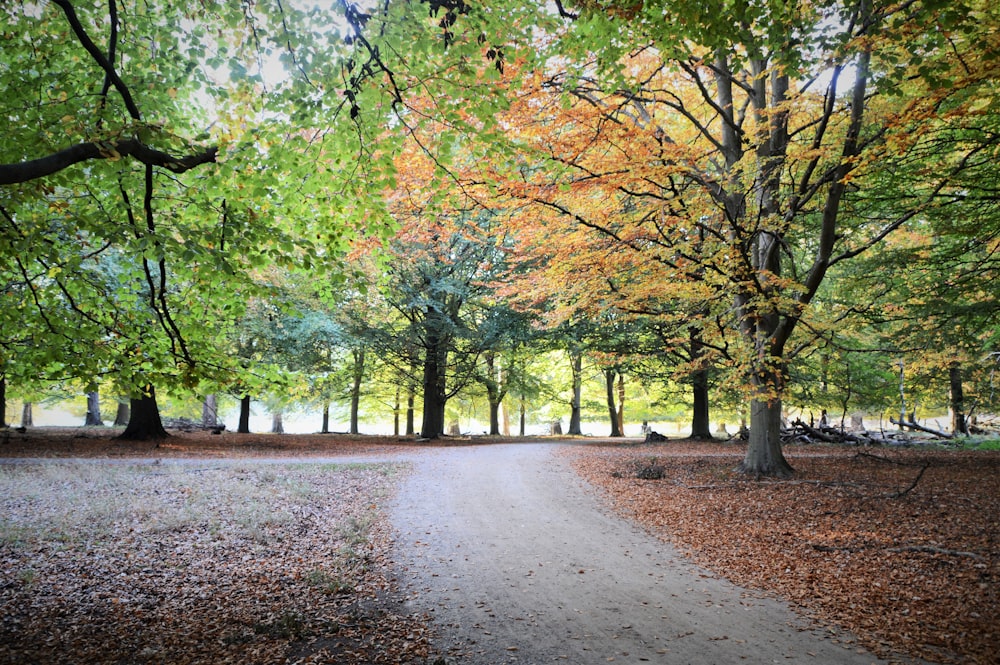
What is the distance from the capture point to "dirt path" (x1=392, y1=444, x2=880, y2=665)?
4.25 meters

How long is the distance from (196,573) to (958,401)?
2519 cm

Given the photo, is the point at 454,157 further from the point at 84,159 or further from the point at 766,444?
the point at 766,444

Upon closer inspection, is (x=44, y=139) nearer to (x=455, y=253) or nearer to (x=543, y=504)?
(x=543, y=504)

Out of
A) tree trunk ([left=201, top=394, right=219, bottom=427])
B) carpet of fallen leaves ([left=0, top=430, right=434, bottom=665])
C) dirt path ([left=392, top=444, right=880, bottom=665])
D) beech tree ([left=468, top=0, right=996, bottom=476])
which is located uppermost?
beech tree ([left=468, top=0, right=996, bottom=476])

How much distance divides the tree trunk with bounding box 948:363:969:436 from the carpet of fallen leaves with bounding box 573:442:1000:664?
24.3ft

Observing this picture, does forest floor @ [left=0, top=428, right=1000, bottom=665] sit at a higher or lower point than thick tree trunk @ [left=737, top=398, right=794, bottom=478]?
lower

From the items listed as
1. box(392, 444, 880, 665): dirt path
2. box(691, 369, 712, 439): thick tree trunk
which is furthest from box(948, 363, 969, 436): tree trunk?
box(392, 444, 880, 665): dirt path

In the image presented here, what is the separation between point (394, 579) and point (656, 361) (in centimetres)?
1960

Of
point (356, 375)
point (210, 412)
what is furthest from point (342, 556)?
point (210, 412)

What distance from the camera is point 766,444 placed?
11367 millimetres

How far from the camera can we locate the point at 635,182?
1034cm

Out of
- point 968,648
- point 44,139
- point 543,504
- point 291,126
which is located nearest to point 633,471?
point 543,504

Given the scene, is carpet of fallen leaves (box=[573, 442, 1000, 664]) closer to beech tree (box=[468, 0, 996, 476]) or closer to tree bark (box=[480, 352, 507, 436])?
beech tree (box=[468, 0, 996, 476])

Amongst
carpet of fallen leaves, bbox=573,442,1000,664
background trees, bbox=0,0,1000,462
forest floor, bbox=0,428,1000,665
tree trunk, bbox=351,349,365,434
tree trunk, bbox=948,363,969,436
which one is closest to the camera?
forest floor, bbox=0,428,1000,665
